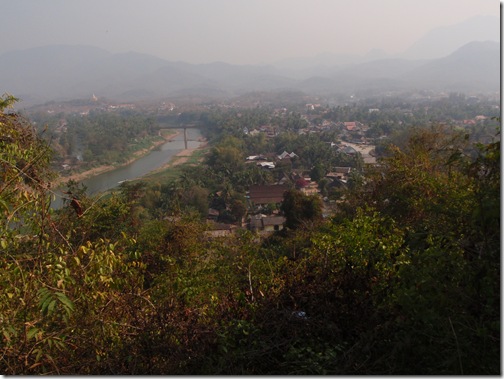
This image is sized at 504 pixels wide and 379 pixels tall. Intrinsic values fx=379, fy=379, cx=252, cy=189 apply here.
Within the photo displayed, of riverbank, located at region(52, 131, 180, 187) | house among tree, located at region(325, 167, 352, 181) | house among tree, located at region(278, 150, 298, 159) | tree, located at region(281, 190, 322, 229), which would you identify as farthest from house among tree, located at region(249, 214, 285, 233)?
house among tree, located at region(278, 150, 298, 159)

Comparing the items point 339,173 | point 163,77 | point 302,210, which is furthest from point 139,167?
point 163,77

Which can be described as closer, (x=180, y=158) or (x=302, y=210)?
(x=302, y=210)

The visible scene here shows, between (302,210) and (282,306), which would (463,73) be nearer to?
(302,210)

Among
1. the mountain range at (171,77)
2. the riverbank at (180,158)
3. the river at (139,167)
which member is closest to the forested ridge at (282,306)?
the river at (139,167)

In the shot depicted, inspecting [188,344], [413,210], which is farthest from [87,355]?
[413,210]

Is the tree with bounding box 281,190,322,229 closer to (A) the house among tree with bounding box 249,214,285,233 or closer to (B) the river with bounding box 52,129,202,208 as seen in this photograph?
(A) the house among tree with bounding box 249,214,285,233

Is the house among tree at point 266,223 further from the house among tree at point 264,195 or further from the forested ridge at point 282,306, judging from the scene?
the forested ridge at point 282,306
